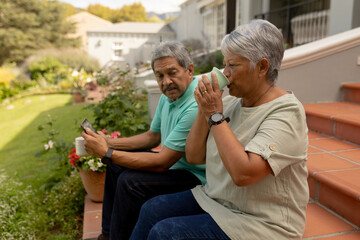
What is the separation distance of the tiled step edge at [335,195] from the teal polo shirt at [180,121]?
814 mm

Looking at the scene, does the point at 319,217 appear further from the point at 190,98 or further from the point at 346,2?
the point at 346,2

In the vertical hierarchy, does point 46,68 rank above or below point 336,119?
above

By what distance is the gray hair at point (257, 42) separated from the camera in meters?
1.21

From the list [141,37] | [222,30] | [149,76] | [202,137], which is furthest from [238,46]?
[141,37]

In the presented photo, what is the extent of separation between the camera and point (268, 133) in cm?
114

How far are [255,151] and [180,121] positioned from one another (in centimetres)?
71

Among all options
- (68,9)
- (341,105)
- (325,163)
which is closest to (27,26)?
(68,9)

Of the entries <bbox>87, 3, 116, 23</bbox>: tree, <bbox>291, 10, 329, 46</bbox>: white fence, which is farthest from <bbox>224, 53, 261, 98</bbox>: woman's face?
<bbox>87, 3, 116, 23</bbox>: tree

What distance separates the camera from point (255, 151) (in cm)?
112

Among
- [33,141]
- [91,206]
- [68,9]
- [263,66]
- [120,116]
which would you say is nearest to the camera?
[263,66]

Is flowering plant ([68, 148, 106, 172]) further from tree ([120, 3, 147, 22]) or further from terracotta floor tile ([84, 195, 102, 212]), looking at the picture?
tree ([120, 3, 147, 22])

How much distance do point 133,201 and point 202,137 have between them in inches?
21.6

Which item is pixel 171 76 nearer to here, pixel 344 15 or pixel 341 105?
pixel 341 105

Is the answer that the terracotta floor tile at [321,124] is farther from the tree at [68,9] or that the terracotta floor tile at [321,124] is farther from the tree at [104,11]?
the tree at [104,11]
